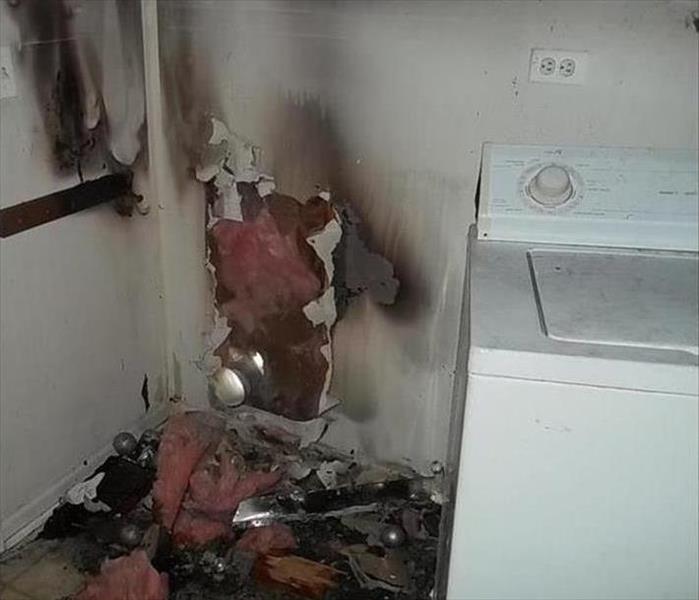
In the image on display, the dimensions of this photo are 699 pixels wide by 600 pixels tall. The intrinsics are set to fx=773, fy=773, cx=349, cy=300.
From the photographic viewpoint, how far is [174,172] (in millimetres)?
2139

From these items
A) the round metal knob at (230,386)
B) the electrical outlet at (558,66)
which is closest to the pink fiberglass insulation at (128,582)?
the round metal knob at (230,386)

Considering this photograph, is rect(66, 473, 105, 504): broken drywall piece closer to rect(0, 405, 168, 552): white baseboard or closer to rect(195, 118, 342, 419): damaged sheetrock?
rect(0, 405, 168, 552): white baseboard

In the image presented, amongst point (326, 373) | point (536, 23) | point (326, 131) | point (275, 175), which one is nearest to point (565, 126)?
point (536, 23)

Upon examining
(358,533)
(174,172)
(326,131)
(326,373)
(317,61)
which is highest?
(317,61)

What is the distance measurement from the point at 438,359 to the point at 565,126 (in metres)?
0.68

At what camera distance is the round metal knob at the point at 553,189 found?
1.56 m

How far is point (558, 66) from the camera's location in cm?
173

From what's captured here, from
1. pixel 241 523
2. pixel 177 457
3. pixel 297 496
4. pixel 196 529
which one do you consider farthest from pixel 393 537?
pixel 177 457

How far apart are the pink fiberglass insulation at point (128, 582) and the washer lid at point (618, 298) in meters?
1.07

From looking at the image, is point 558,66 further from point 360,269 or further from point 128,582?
point 128,582

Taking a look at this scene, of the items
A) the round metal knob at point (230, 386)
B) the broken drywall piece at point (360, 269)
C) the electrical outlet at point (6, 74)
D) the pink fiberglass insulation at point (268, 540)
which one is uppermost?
the electrical outlet at point (6, 74)

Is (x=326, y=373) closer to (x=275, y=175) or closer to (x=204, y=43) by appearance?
(x=275, y=175)

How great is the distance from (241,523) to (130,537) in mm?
274

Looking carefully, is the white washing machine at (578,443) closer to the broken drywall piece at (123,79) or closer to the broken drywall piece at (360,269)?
the broken drywall piece at (360,269)
